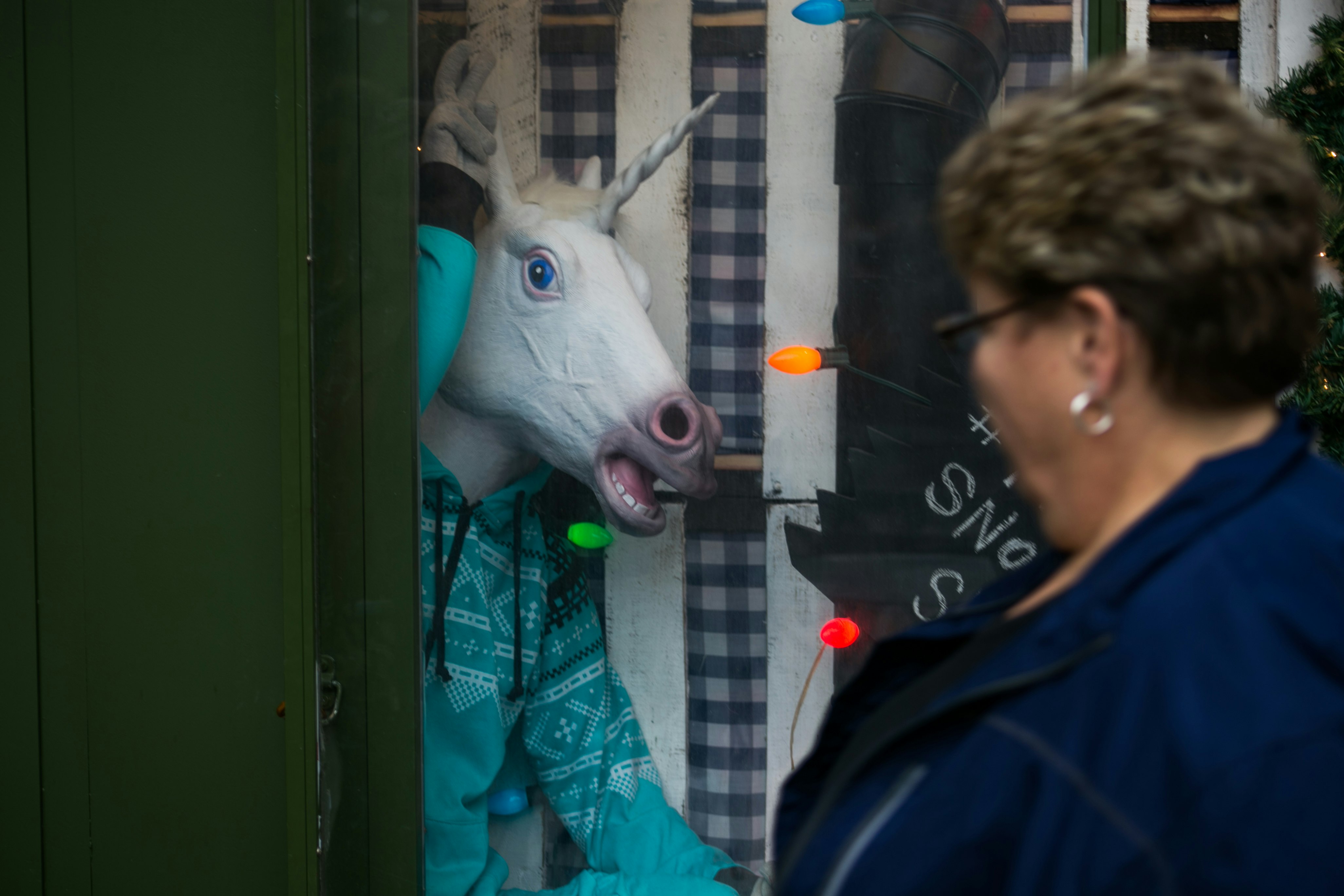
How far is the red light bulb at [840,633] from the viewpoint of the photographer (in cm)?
206

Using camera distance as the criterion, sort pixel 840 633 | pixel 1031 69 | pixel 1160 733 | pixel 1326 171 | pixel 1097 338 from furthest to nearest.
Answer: pixel 840 633, pixel 1031 69, pixel 1326 171, pixel 1097 338, pixel 1160 733

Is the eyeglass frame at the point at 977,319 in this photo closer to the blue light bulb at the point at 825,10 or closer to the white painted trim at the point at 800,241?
the white painted trim at the point at 800,241

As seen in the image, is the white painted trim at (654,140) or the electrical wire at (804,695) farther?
the electrical wire at (804,695)

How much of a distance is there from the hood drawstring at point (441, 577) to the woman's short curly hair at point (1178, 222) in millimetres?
1486

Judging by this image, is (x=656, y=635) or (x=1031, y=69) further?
(x=656, y=635)

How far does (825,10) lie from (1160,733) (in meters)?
1.70

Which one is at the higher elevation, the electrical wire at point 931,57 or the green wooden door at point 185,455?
the electrical wire at point 931,57

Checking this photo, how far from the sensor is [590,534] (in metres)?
2.04

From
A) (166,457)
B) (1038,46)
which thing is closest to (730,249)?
(1038,46)

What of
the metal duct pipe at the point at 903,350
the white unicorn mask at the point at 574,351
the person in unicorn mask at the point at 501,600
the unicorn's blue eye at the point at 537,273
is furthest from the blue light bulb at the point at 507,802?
the unicorn's blue eye at the point at 537,273

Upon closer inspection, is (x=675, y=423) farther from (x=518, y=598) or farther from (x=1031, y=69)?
(x=1031, y=69)

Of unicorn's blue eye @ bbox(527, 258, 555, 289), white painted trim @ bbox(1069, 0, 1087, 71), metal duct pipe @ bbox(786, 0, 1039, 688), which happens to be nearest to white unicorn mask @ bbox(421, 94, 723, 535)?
unicorn's blue eye @ bbox(527, 258, 555, 289)

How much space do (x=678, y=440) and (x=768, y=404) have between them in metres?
0.20

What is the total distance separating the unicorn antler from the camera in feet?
6.53
